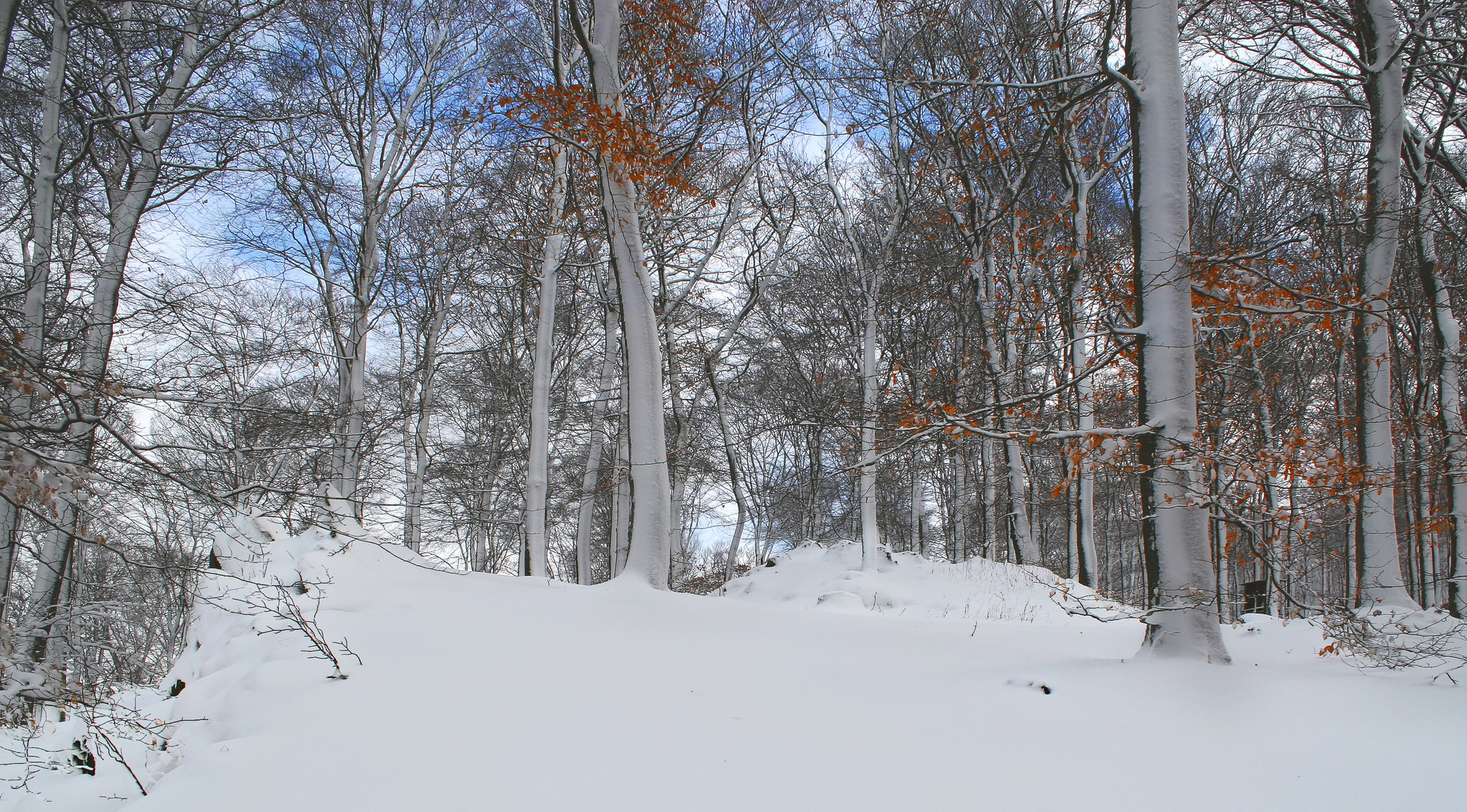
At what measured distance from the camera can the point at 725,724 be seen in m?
3.02

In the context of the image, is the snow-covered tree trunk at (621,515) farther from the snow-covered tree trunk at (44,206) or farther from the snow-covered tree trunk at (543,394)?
the snow-covered tree trunk at (44,206)

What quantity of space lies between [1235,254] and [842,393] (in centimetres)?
1220

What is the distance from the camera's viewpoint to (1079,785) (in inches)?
98.3

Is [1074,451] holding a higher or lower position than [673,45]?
lower

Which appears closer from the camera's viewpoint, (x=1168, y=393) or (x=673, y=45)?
(x=1168, y=393)

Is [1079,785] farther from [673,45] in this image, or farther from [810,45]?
[810,45]

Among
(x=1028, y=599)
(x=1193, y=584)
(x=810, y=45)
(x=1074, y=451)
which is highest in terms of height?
(x=810, y=45)

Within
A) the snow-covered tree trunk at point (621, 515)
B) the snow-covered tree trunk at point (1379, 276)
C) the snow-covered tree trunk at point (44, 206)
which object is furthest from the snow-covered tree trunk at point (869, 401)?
the snow-covered tree trunk at point (44, 206)

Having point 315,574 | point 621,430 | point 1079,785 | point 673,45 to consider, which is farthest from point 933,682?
point 621,430

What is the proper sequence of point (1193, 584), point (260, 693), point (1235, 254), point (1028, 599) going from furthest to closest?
point (1028, 599) → point (1235, 254) → point (1193, 584) → point (260, 693)

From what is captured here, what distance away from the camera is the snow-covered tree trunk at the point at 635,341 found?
6.14m

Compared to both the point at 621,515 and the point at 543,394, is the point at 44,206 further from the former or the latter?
the point at 621,515

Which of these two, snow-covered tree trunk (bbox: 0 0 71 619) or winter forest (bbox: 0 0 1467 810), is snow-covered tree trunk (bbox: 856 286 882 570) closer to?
winter forest (bbox: 0 0 1467 810)

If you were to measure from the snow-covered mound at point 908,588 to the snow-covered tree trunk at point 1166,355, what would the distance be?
4.76m
